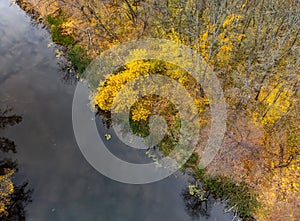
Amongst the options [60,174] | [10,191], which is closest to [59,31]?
[60,174]

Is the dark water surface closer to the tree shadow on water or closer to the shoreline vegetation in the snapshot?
the tree shadow on water

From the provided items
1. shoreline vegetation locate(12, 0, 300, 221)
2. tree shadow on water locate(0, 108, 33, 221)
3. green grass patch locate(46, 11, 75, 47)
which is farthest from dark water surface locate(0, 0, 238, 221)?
green grass patch locate(46, 11, 75, 47)

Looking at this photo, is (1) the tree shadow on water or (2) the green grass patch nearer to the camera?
(1) the tree shadow on water

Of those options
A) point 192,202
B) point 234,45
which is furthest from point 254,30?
point 192,202

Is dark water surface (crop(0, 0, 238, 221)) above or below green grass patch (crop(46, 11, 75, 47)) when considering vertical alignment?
below

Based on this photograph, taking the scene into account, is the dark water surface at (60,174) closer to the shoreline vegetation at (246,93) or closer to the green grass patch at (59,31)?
the shoreline vegetation at (246,93)
